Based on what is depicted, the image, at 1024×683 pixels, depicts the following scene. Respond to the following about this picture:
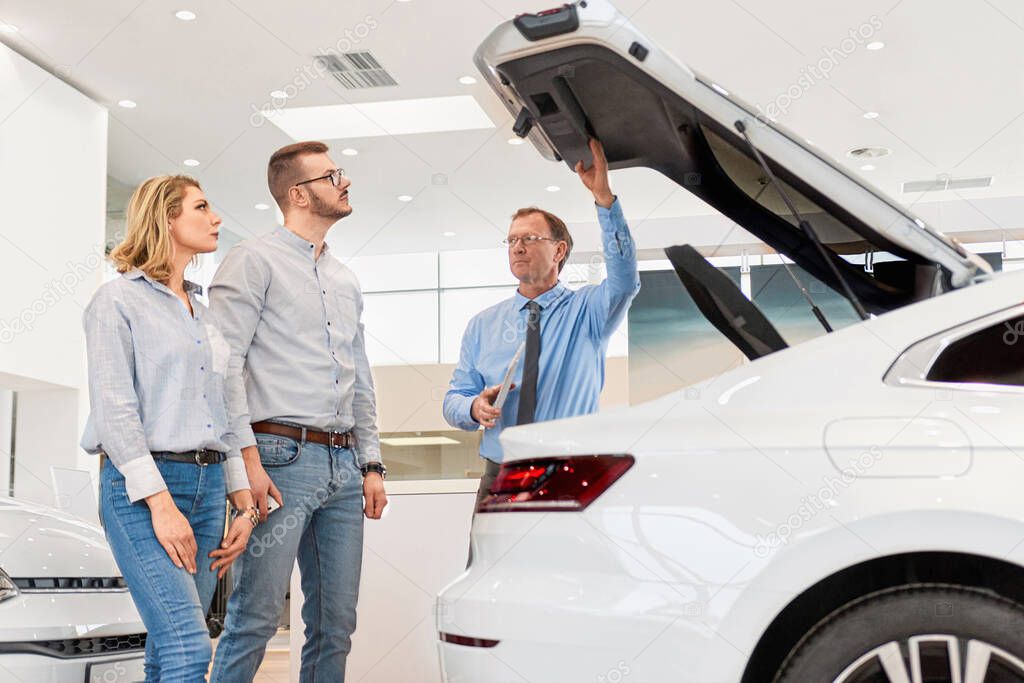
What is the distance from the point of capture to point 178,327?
220 cm

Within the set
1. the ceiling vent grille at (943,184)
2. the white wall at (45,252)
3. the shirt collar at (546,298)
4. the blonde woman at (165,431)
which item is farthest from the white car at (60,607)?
the ceiling vent grille at (943,184)

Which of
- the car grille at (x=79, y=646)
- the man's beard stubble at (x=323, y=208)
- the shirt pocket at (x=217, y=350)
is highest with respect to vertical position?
the man's beard stubble at (x=323, y=208)

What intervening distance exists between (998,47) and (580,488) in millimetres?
7001

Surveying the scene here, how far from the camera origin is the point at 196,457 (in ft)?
7.04

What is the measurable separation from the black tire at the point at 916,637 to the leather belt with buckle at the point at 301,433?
127cm

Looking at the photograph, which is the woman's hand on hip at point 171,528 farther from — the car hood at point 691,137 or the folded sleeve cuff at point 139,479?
the car hood at point 691,137

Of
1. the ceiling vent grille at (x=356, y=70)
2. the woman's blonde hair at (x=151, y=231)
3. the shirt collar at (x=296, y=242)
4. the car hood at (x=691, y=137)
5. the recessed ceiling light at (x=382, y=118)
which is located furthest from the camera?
the recessed ceiling light at (x=382, y=118)

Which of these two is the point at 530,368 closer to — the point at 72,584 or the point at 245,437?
the point at 245,437

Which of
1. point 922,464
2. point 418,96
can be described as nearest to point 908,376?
point 922,464

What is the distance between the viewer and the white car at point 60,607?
7.17 ft

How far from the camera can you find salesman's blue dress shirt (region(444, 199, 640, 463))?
9.21 feet

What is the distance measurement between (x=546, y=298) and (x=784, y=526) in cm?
152

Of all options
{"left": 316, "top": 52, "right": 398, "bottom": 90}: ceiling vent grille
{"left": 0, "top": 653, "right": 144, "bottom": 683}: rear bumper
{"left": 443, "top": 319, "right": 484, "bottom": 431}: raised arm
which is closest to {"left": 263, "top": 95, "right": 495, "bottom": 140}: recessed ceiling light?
{"left": 316, "top": 52, "right": 398, "bottom": 90}: ceiling vent grille

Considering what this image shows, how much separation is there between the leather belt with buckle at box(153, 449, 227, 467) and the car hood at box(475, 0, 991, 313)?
984 millimetres
